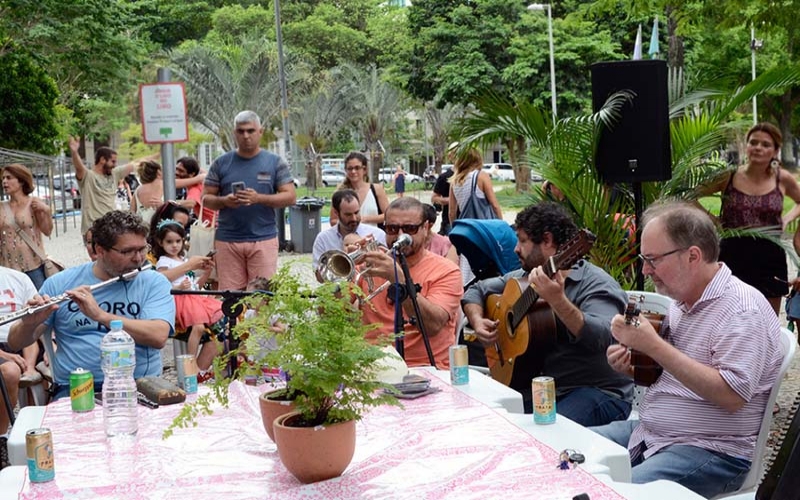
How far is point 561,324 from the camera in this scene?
425 cm

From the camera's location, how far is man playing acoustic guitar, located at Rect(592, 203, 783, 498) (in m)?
3.06

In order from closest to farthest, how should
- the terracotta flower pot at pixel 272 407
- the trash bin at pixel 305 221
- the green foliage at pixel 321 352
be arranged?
the green foliage at pixel 321 352 < the terracotta flower pot at pixel 272 407 < the trash bin at pixel 305 221

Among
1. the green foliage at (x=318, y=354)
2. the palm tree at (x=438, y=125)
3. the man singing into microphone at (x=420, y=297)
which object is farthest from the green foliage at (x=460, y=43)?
the green foliage at (x=318, y=354)

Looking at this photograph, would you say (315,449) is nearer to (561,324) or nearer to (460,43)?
(561,324)

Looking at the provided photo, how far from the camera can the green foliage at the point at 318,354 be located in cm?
255

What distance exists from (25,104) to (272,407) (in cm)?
1661

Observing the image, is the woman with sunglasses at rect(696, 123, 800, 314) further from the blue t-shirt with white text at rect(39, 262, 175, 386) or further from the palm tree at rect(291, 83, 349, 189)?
the palm tree at rect(291, 83, 349, 189)

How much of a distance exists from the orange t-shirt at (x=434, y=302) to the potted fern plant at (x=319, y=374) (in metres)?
2.15

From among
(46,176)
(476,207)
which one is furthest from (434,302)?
(46,176)

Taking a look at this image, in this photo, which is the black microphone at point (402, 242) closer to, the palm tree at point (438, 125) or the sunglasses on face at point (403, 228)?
the sunglasses on face at point (403, 228)

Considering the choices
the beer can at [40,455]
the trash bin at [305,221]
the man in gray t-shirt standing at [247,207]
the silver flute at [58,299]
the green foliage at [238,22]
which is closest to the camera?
the beer can at [40,455]

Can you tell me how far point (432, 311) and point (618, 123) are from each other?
247 centimetres

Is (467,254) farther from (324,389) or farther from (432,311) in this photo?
(324,389)

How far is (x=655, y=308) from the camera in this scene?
4.54 m
